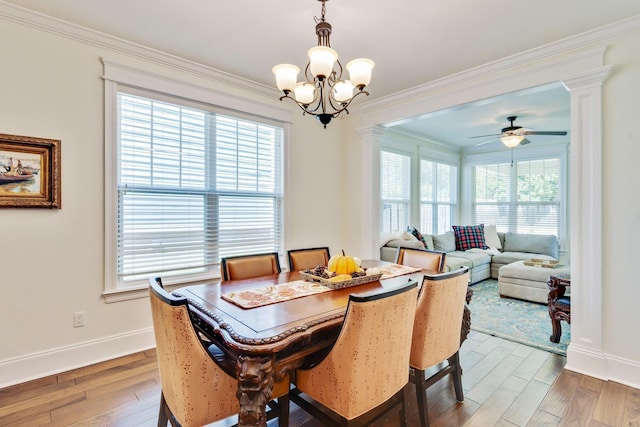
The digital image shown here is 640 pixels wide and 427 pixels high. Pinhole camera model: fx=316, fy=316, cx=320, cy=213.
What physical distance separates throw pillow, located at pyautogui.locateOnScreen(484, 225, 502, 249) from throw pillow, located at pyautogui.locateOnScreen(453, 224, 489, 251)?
7.2 inches

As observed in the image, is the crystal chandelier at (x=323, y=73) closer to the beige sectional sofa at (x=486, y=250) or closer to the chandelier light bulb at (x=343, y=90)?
the chandelier light bulb at (x=343, y=90)

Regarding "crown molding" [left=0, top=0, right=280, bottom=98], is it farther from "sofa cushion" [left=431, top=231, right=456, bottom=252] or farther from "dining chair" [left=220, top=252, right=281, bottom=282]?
"sofa cushion" [left=431, top=231, right=456, bottom=252]

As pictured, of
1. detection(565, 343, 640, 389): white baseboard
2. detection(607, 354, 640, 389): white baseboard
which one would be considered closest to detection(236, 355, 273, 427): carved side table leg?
detection(565, 343, 640, 389): white baseboard

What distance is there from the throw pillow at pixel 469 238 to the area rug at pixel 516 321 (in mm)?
1532

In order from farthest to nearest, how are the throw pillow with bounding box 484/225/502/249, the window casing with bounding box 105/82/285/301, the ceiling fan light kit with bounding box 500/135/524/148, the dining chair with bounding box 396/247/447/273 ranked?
the throw pillow with bounding box 484/225/502/249, the ceiling fan light kit with bounding box 500/135/524/148, the window casing with bounding box 105/82/285/301, the dining chair with bounding box 396/247/447/273

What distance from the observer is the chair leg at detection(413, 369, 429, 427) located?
1.79 m

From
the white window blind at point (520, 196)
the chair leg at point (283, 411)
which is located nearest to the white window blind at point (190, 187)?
the chair leg at point (283, 411)

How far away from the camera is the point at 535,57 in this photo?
2742 mm

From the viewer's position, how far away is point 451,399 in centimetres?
216

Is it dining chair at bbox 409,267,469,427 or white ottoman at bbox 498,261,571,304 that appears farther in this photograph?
white ottoman at bbox 498,261,571,304

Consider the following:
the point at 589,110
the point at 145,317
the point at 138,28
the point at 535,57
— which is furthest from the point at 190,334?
the point at 535,57

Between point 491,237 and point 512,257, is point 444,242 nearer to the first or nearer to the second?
point 512,257

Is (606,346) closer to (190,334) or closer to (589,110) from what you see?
(589,110)

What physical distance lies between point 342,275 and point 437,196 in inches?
205
